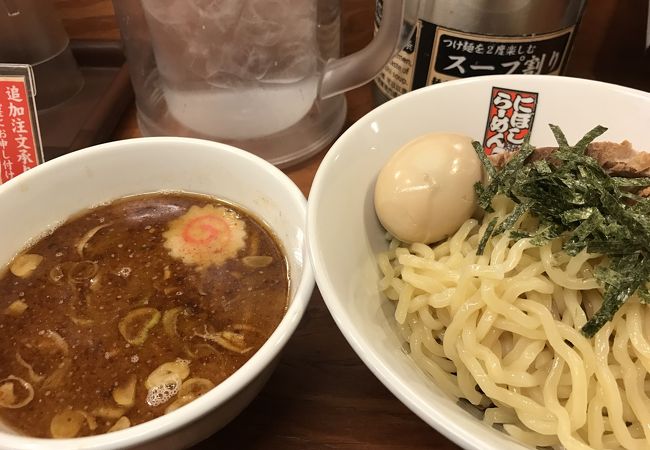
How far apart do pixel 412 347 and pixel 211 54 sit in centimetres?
92

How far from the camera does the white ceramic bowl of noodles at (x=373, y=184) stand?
0.74 m

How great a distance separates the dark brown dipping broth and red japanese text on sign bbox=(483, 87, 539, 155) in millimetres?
492

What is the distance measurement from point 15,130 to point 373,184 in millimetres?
828

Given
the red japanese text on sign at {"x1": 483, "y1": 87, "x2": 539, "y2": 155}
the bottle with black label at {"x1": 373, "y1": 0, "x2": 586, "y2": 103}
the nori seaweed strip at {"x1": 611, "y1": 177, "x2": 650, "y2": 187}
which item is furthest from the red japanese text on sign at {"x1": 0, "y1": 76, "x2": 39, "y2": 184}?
the nori seaweed strip at {"x1": 611, "y1": 177, "x2": 650, "y2": 187}

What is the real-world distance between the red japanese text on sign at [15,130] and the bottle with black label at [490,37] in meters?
0.88

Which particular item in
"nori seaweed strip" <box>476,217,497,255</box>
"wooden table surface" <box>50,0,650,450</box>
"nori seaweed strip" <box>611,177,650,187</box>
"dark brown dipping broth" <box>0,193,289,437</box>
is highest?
"nori seaweed strip" <box>611,177,650,187</box>

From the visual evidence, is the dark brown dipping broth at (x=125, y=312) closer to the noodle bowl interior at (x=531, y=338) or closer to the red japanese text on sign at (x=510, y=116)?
the noodle bowl interior at (x=531, y=338)

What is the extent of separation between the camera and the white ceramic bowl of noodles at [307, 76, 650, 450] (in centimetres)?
74

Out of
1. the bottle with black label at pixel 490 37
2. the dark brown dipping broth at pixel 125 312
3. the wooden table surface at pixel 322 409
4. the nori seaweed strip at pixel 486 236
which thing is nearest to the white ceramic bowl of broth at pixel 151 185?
the dark brown dipping broth at pixel 125 312

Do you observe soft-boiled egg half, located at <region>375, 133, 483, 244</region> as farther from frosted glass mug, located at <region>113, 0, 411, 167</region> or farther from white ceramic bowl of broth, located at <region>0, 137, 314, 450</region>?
frosted glass mug, located at <region>113, 0, 411, 167</region>

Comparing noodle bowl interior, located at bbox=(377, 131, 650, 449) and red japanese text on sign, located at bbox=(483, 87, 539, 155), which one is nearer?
noodle bowl interior, located at bbox=(377, 131, 650, 449)

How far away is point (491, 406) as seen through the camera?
2.85 feet

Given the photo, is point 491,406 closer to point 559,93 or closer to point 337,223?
point 337,223

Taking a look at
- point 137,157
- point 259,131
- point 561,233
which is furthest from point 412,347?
point 259,131
